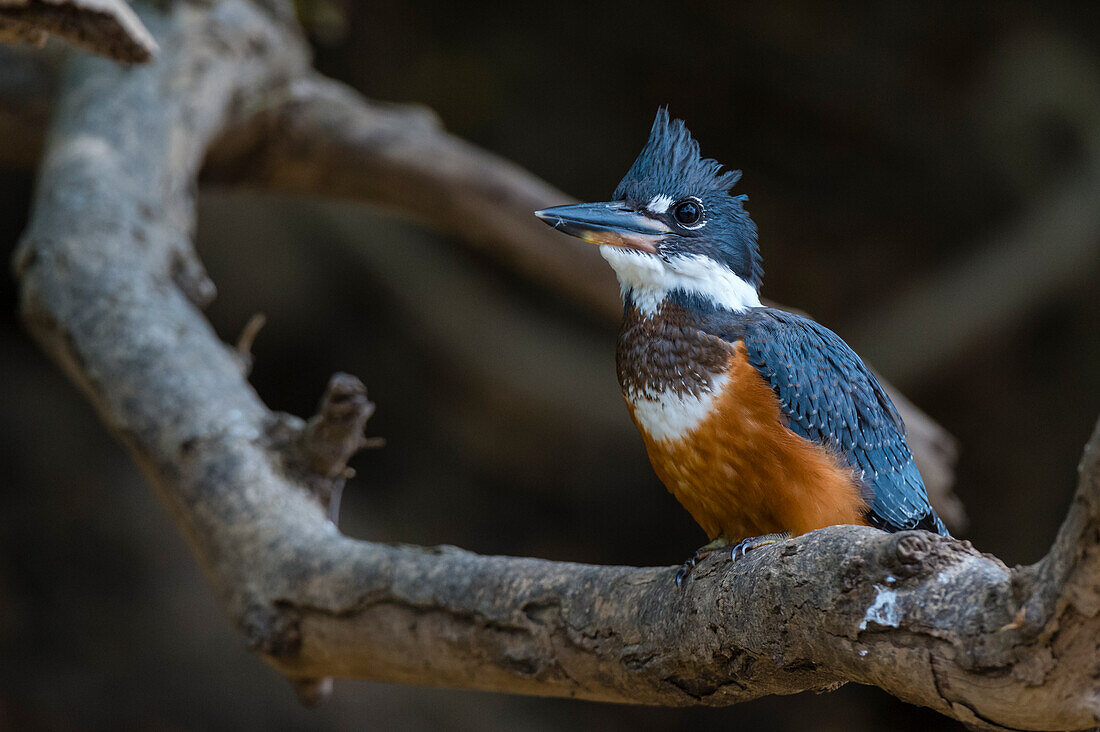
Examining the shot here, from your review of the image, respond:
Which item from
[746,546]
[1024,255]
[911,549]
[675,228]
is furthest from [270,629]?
[1024,255]

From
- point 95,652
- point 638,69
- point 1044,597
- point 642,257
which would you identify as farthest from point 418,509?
point 1044,597

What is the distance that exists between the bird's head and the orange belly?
15 centimetres

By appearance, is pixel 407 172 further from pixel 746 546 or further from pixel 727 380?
pixel 746 546

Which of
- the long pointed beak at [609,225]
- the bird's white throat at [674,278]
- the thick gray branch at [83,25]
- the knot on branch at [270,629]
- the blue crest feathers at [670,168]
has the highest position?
the thick gray branch at [83,25]

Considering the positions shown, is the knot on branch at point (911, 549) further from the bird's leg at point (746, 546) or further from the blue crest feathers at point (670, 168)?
the blue crest feathers at point (670, 168)

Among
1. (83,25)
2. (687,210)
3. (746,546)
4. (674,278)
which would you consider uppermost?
(83,25)

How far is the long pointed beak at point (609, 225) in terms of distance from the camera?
1682mm

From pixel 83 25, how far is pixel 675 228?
1093 mm

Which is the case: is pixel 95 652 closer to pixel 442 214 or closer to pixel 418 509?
pixel 418 509

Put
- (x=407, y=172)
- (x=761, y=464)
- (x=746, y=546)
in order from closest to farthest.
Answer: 1. (x=746, y=546)
2. (x=761, y=464)
3. (x=407, y=172)

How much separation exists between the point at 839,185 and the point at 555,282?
2.38 m

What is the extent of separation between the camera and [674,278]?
1.78 metres

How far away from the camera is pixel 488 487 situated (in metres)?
5.40

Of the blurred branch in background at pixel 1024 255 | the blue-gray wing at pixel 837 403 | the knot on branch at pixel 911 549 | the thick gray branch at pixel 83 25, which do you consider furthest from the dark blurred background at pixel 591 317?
the knot on branch at pixel 911 549
